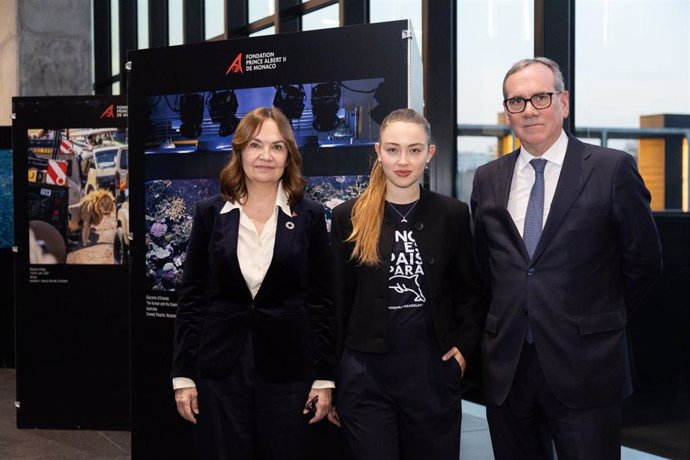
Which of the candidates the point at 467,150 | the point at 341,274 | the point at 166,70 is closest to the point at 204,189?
the point at 166,70

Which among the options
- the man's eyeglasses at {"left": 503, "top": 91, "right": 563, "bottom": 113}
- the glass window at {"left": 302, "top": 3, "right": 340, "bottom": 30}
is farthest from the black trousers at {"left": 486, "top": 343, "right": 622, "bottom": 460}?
the glass window at {"left": 302, "top": 3, "right": 340, "bottom": 30}

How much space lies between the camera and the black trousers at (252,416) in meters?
2.52

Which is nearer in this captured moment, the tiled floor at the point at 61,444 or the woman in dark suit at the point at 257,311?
the woman in dark suit at the point at 257,311

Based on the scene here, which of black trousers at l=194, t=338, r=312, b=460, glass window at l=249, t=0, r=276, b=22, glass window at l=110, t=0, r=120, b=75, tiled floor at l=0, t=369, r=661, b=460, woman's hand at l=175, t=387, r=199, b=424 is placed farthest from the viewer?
glass window at l=110, t=0, r=120, b=75

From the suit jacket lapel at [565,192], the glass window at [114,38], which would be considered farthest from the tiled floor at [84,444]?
the glass window at [114,38]

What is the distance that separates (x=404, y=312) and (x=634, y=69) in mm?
2829

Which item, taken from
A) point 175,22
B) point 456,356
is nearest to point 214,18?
point 175,22

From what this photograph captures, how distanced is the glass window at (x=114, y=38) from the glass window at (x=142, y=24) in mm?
480

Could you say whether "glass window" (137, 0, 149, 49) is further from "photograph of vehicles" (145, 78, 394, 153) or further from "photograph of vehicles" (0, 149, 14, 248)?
"photograph of vehicles" (145, 78, 394, 153)

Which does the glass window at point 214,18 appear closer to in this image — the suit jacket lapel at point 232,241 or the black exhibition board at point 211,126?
the black exhibition board at point 211,126

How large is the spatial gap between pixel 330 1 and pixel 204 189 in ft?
9.18

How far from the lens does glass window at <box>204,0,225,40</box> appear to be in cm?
741

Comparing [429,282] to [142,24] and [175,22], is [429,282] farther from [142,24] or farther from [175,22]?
[142,24]

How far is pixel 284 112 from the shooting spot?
3.38 meters
